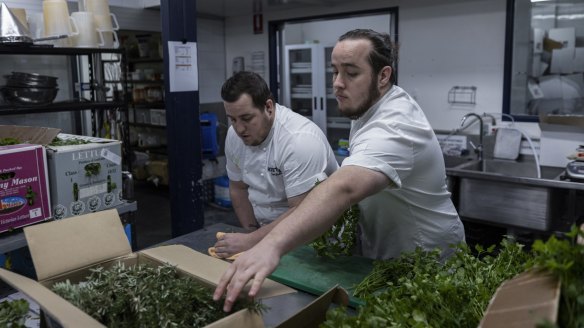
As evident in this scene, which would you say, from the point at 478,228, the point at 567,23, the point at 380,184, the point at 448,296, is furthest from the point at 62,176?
the point at 567,23

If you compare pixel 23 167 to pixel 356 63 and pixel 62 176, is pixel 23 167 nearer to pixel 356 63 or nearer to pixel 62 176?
pixel 62 176

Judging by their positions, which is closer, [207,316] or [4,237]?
[207,316]

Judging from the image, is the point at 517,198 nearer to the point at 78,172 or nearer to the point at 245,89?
the point at 245,89

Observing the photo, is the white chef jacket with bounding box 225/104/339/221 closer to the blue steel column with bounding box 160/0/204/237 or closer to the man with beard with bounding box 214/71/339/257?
the man with beard with bounding box 214/71/339/257

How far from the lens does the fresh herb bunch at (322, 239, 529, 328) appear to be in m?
0.88

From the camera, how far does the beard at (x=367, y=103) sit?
63.1 inches

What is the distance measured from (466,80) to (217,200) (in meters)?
3.10

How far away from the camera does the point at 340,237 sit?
1.63 m

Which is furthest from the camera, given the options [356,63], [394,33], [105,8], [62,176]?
[394,33]

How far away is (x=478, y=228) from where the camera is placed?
11.2 feet

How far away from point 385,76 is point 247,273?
89 cm

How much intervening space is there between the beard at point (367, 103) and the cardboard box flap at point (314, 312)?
0.75 m

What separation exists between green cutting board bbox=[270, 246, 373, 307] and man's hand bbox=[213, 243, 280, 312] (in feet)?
1.19

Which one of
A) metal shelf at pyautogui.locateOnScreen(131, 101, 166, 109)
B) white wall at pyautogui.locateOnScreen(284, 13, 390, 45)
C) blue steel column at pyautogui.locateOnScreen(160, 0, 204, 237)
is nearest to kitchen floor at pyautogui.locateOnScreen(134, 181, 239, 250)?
metal shelf at pyautogui.locateOnScreen(131, 101, 166, 109)
